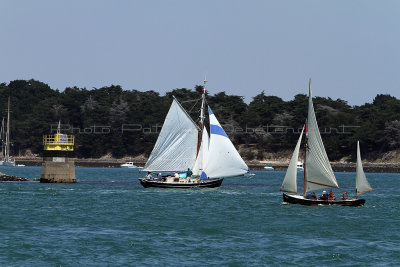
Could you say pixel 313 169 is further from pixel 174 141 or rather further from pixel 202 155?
pixel 174 141

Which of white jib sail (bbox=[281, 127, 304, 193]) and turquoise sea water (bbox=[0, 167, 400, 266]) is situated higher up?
white jib sail (bbox=[281, 127, 304, 193])

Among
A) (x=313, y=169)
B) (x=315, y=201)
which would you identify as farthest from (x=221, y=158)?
(x=315, y=201)

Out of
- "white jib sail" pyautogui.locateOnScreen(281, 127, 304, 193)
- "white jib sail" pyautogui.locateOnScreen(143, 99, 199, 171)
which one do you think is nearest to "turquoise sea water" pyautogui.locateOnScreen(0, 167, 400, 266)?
"white jib sail" pyautogui.locateOnScreen(281, 127, 304, 193)

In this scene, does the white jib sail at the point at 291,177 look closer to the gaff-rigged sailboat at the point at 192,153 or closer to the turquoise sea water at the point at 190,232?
the turquoise sea water at the point at 190,232

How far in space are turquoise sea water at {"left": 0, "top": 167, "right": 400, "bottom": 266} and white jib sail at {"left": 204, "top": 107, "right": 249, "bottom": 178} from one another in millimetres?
7440

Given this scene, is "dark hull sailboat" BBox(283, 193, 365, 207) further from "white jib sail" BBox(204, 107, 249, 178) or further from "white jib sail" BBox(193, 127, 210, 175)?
"white jib sail" BBox(193, 127, 210, 175)

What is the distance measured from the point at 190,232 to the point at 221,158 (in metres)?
34.7

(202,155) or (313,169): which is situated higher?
(202,155)

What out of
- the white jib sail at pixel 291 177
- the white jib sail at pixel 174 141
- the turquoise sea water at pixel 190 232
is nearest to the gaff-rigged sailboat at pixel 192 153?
the white jib sail at pixel 174 141

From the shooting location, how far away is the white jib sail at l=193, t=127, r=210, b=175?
82.1 m

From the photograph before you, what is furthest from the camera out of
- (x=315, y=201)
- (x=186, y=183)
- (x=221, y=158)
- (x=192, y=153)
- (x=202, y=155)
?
(x=192, y=153)

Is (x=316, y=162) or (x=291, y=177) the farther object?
(x=291, y=177)

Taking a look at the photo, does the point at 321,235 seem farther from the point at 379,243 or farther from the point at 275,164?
the point at 275,164

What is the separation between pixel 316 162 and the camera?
60688mm
